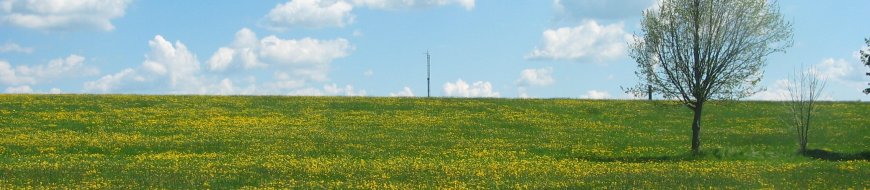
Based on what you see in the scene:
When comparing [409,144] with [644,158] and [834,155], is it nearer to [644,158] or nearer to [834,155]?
[644,158]

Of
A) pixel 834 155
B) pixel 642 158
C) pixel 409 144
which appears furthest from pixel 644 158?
pixel 409 144

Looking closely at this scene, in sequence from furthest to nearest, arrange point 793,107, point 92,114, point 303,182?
point 92,114, point 793,107, point 303,182

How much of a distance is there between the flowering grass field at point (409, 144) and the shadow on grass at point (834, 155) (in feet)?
0.41

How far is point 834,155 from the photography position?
124 feet

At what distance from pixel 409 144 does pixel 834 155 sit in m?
18.6

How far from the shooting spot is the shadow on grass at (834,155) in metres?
36.9

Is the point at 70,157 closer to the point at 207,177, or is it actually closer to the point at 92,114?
the point at 207,177

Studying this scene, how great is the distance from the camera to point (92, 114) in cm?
5734

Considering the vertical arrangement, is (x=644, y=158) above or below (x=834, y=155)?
below

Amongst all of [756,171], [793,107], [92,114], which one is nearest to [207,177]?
[756,171]

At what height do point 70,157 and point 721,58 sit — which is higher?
point 721,58

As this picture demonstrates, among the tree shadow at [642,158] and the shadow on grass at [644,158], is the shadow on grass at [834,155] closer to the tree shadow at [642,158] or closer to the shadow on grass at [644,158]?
the shadow on grass at [644,158]

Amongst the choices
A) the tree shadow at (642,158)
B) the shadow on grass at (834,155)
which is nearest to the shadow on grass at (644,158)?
the tree shadow at (642,158)

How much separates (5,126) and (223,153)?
19.0m
